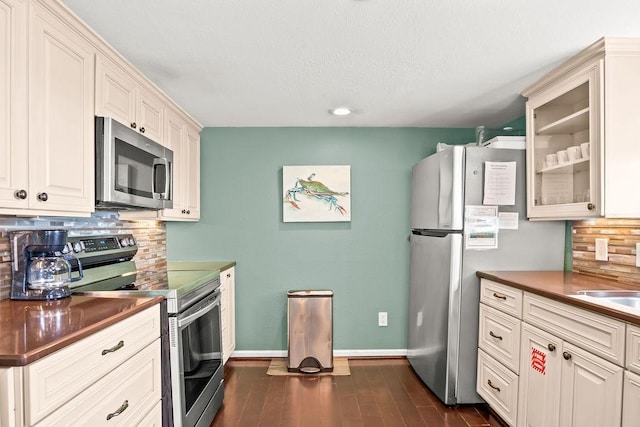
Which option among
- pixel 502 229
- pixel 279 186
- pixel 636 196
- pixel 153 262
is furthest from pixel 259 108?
pixel 636 196

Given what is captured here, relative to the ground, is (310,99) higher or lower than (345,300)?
higher

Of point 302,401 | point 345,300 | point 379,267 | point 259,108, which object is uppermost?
point 259,108

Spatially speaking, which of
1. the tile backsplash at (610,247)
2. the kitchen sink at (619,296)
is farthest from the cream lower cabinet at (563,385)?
the tile backsplash at (610,247)

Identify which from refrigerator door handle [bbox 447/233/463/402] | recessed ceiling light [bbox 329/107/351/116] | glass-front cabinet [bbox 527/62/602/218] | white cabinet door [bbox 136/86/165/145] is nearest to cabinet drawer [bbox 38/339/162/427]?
white cabinet door [bbox 136/86/165/145]

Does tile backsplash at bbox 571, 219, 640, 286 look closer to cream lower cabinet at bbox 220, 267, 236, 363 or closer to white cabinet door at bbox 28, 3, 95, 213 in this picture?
cream lower cabinet at bbox 220, 267, 236, 363

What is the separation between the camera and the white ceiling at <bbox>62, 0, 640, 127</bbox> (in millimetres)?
1488

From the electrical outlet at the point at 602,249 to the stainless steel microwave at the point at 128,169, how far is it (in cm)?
273

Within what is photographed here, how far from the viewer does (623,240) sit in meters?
2.07

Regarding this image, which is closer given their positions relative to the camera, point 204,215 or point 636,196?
point 636,196

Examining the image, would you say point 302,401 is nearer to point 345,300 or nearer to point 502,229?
point 345,300

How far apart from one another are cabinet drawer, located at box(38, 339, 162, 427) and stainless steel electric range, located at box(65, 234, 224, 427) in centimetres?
12

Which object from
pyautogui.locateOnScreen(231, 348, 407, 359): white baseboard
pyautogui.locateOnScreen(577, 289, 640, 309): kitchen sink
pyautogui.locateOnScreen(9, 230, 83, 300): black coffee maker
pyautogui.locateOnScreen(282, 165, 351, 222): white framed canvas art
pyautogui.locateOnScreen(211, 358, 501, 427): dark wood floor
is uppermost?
pyautogui.locateOnScreen(282, 165, 351, 222): white framed canvas art

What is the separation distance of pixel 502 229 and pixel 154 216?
94.8 inches

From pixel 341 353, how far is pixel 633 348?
2401mm
